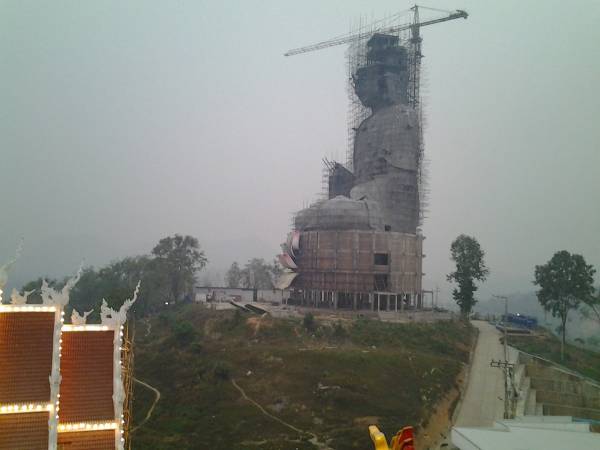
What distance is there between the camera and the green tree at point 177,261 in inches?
2586

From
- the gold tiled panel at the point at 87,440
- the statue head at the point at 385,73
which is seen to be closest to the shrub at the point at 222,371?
the gold tiled panel at the point at 87,440

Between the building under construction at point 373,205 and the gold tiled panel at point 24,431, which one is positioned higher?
the building under construction at point 373,205

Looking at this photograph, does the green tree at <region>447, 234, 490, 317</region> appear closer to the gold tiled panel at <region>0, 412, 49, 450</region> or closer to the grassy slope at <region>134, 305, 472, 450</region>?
the grassy slope at <region>134, 305, 472, 450</region>

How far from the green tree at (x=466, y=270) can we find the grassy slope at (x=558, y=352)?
798cm

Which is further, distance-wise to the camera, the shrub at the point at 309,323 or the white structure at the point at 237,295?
the white structure at the point at 237,295

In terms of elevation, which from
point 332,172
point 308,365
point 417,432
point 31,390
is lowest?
point 417,432

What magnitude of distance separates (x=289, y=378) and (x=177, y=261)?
3816 centimetres

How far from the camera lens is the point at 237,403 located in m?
30.9

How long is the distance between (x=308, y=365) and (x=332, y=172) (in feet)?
133

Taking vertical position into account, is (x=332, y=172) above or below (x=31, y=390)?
above

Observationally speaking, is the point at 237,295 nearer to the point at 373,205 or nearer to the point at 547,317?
the point at 373,205

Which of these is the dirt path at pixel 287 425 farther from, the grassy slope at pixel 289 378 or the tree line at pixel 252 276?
the tree line at pixel 252 276

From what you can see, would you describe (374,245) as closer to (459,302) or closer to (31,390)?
(459,302)

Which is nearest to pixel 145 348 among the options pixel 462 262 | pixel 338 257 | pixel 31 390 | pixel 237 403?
pixel 237 403
